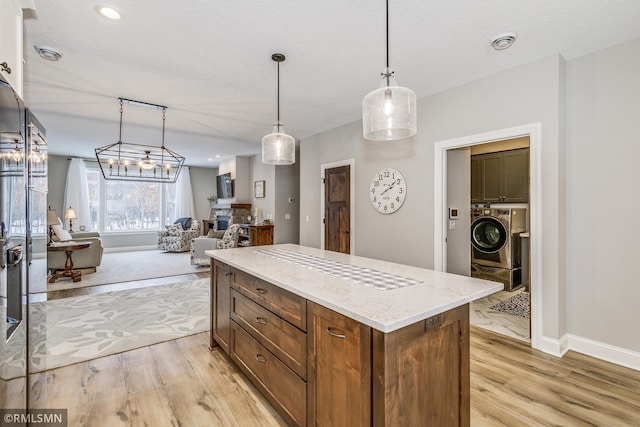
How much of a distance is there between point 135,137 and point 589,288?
697 centimetres

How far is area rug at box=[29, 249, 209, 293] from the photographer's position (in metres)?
5.10

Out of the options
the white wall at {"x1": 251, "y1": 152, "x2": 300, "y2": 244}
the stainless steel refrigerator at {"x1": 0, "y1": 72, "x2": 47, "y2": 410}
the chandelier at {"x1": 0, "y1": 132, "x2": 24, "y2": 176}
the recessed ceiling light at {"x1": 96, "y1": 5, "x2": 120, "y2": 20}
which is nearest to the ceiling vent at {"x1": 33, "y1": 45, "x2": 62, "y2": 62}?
the recessed ceiling light at {"x1": 96, "y1": 5, "x2": 120, "y2": 20}

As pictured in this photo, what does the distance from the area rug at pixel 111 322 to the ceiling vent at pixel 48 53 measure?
6.97 ft

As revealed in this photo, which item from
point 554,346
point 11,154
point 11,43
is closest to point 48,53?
point 11,43

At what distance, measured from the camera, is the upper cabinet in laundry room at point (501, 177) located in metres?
4.53

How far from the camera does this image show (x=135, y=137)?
19.0ft

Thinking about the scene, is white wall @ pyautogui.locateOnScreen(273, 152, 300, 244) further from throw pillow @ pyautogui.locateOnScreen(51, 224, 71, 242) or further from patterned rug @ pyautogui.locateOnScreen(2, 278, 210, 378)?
throw pillow @ pyautogui.locateOnScreen(51, 224, 71, 242)

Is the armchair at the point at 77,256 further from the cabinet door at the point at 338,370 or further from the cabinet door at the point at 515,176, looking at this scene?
the cabinet door at the point at 515,176

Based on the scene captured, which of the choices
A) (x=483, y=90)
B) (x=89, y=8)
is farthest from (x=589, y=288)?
(x=89, y=8)

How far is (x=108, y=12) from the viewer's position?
2066mm

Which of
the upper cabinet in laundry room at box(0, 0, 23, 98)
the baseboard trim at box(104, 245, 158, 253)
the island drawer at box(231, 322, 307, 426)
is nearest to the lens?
the upper cabinet in laundry room at box(0, 0, 23, 98)

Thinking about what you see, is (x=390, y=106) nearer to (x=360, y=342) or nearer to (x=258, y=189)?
(x=360, y=342)

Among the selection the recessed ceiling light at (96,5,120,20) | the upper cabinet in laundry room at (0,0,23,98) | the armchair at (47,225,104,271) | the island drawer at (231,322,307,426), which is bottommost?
the island drawer at (231,322,307,426)

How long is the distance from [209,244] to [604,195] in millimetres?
6023
